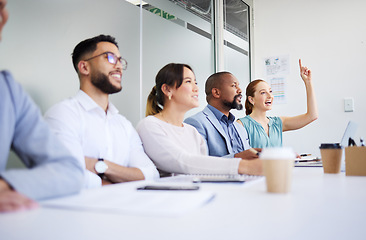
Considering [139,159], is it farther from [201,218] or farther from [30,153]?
[201,218]

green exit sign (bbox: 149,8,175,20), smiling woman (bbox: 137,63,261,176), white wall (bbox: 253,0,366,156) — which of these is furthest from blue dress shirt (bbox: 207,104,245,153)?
white wall (bbox: 253,0,366,156)

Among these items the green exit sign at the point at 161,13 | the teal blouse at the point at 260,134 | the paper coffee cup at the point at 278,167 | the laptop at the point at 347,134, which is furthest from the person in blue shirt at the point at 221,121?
the paper coffee cup at the point at 278,167

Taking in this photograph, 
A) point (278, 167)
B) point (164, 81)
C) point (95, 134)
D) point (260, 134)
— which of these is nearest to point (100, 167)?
point (95, 134)

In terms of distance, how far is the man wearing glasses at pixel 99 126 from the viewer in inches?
59.2

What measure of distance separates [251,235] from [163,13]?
2582 millimetres

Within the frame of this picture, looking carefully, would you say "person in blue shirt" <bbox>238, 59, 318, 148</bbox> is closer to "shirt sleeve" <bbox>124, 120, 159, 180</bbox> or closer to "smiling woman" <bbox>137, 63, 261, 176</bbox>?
"smiling woman" <bbox>137, 63, 261, 176</bbox>

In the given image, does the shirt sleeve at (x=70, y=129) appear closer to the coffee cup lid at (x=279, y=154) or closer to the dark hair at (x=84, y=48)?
the dark hair at (x=84, y=48)

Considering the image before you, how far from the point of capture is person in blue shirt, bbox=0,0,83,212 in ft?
2.39

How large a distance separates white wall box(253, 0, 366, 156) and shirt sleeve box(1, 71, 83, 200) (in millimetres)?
3398

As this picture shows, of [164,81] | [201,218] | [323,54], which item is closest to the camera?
[201,218]

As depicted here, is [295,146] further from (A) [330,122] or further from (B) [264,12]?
(B) [264,12]

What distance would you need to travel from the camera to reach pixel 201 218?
0.58 meters

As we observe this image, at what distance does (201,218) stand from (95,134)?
1156 mm

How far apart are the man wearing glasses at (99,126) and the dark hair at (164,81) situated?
0.82ft
